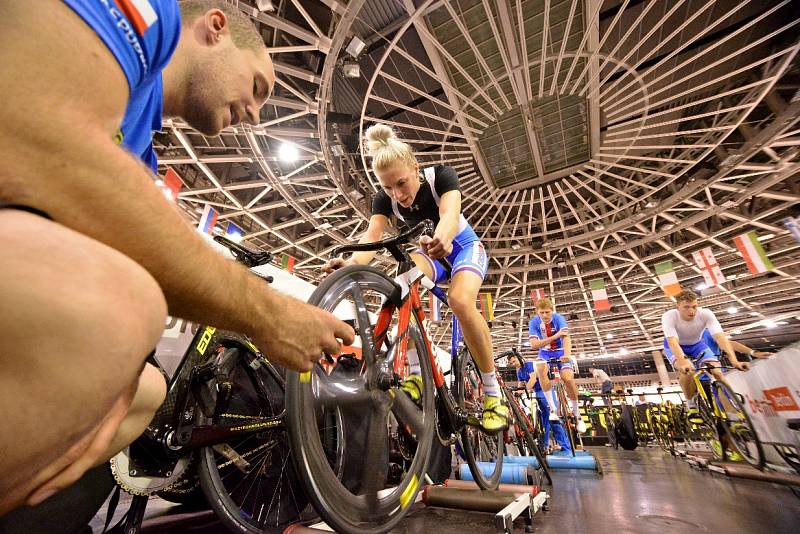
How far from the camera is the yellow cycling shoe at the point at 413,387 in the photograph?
2.07 metres

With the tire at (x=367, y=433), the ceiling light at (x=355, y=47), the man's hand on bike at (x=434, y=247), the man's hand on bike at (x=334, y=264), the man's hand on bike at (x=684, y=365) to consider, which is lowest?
the tire at (x=367, y=433)

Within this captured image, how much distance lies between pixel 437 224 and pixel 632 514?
2466 mm

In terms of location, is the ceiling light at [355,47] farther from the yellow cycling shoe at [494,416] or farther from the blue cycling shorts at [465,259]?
the yellow cycling shoe at [494,416]

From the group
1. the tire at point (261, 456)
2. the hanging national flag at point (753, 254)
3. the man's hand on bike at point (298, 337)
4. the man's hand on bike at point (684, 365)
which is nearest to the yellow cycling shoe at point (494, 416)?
the tire at point (261, 456)

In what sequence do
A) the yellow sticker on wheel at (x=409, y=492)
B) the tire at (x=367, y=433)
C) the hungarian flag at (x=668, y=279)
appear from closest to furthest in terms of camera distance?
the tire at (x=367, y=433), the yellow sticker on wheel at (x=409, y=492), the hungarian flag at (x=668, y=279)

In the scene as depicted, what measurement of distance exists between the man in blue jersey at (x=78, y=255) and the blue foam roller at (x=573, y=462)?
5.68m

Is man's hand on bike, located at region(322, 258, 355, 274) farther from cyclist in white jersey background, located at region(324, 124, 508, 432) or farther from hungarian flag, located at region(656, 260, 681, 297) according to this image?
hungarian flag, located at region(656, 260, 681, 297)

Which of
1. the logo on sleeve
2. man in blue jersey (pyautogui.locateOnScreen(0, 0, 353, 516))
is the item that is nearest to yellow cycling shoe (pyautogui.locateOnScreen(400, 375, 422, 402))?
man in blue jersey (pyautogui.locateOnScreen(0, 0, 353, 516))

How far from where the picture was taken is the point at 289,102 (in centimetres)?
931

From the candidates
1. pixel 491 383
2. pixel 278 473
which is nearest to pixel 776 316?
pixel 491 383

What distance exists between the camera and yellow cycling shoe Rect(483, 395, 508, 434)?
99.0 inches

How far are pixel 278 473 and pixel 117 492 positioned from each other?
889 millimetres

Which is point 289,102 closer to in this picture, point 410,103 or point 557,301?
point 410,103

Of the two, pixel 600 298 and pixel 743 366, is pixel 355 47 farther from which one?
pixel 600 298
